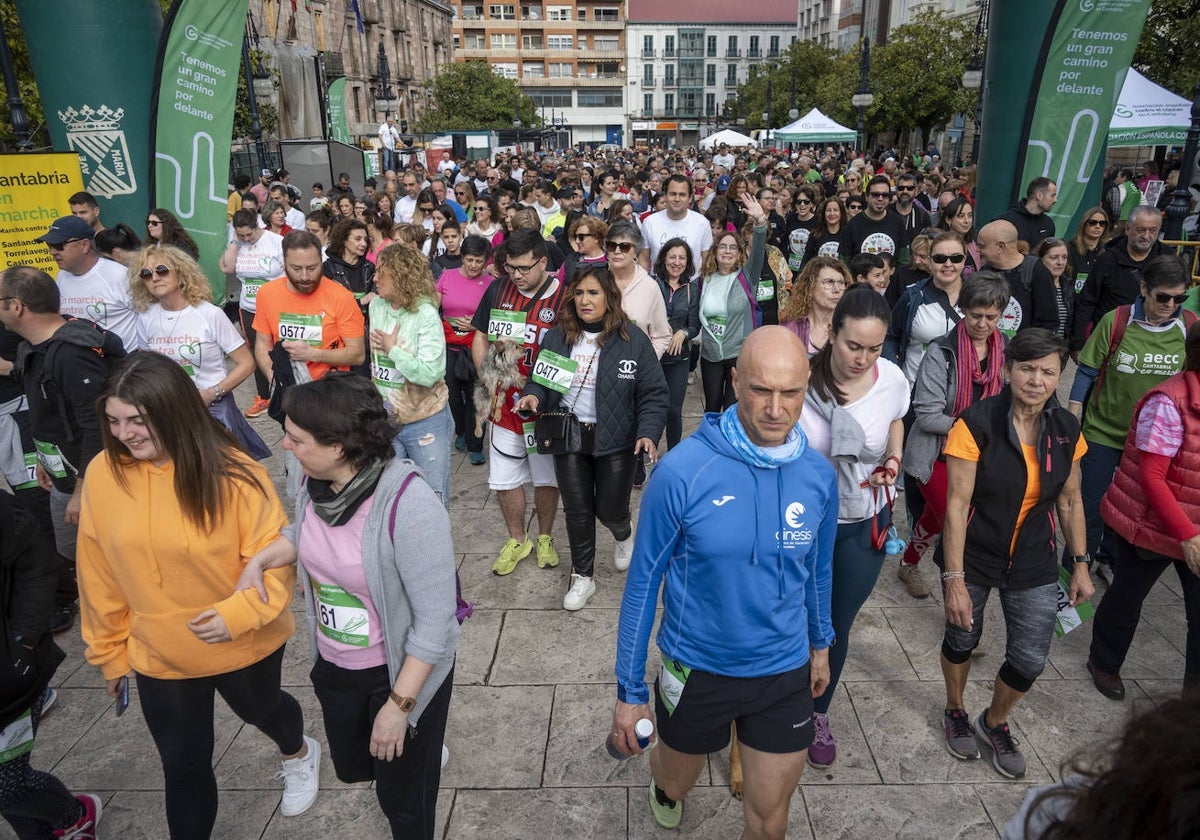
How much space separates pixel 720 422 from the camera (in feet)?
8.18

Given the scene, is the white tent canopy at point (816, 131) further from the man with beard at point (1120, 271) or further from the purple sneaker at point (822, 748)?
the purple sneaker at point (822, 748)

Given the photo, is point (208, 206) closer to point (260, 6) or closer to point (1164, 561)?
point (1164, 561)

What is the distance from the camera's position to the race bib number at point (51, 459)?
415cm

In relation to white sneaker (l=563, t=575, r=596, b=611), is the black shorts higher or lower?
higher

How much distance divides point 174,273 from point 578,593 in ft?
10.2

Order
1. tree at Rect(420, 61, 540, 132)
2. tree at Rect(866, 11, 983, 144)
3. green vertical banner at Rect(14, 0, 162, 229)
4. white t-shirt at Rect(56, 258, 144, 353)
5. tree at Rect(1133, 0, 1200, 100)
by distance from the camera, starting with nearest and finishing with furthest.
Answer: white t-shirt at Rect(56, 258, 144, 353) < green vertical banner at Rect(14, 0, 162, 229) < tree at Rect(1133, 0, 1200, 100) < tree at Rect(866, 11, 983, 144) < tree at Rect(420, 61, 540, 132)

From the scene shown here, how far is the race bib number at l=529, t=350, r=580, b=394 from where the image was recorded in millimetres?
4504

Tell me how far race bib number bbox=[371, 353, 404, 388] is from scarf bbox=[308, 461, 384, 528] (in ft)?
7.75

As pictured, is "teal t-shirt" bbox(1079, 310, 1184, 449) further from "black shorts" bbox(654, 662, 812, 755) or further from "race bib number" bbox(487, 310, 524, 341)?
"race bib number" bbox(487, 310, 524, 341)

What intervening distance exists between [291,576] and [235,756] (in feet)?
4.81

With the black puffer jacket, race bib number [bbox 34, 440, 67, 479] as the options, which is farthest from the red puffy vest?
race bib number [bbox 34, 440, 67, 479]

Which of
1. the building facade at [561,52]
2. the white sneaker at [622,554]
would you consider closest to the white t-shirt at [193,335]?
the white sneaker at [622,554]

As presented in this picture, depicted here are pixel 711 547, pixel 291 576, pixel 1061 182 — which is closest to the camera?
pixel 711 547

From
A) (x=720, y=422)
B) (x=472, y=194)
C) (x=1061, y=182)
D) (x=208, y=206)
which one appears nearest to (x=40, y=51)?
(x=208, y=206)
